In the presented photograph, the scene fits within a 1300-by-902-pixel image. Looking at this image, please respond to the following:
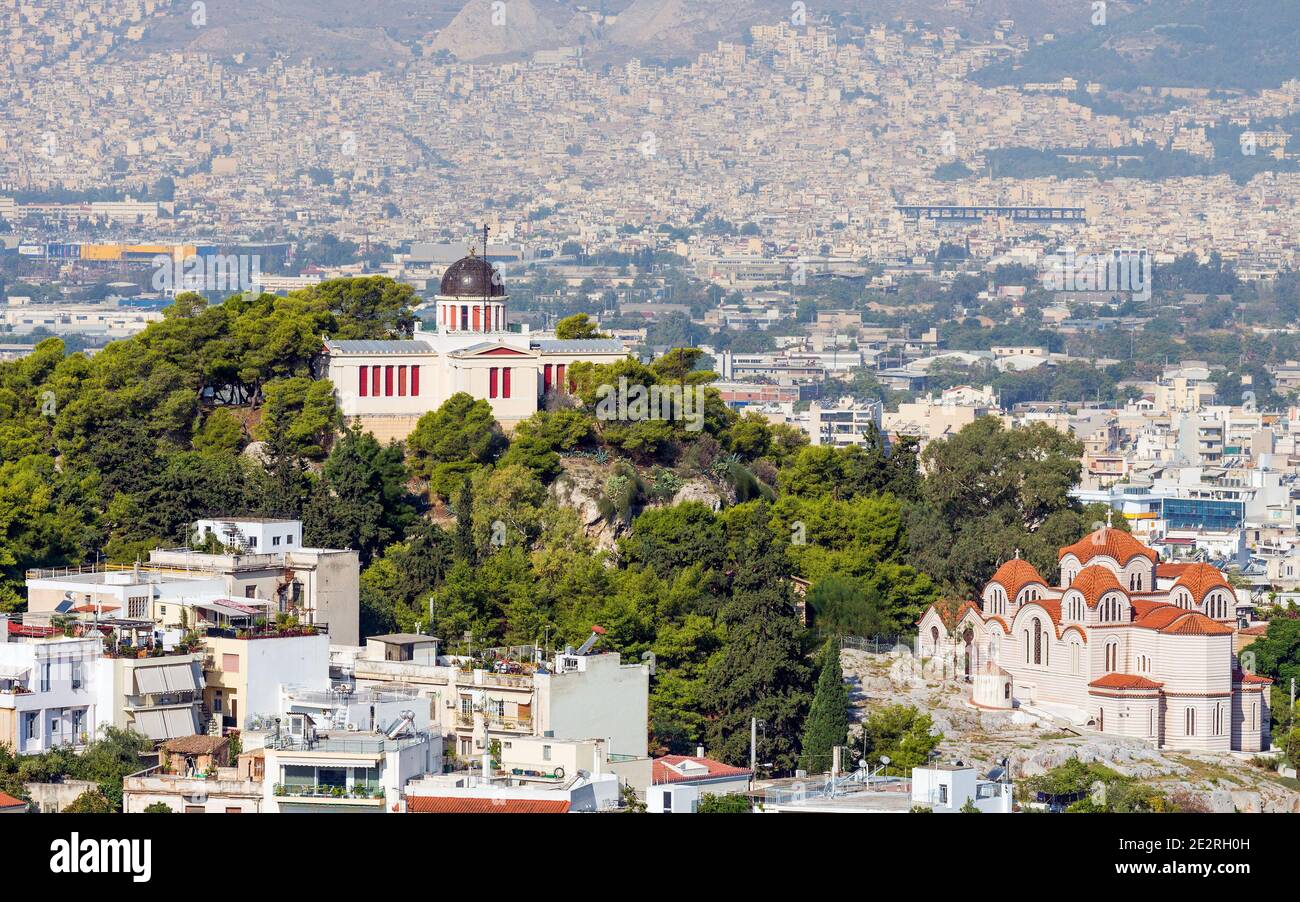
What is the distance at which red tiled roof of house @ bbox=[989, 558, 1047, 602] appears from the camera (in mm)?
31688

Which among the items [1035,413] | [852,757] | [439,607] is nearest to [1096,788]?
[852,757]

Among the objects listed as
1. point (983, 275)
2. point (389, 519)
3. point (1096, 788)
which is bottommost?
point (1096, 788)

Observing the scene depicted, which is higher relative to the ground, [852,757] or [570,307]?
[570,307]

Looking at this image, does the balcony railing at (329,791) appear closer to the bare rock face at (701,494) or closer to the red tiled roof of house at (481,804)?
the red tiled roof of house at (481,804)

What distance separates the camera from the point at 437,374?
1431 inches

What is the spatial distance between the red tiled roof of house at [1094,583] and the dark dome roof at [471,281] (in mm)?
9589

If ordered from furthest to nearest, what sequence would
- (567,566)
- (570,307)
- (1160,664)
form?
(570,307) < (567,566) < (1160,664)

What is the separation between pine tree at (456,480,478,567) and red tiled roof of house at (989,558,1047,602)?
5868mm

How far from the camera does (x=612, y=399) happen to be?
35969 millimetres

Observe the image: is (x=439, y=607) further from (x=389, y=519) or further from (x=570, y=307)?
(x=570, y=307)

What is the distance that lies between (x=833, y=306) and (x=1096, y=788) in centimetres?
14338

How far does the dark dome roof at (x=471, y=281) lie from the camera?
37.5 meters

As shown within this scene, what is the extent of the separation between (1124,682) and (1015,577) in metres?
2.19

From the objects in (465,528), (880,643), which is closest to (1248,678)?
(880,643)
